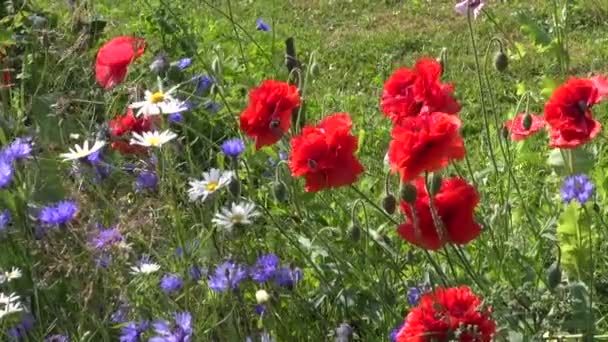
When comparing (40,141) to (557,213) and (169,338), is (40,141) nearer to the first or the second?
(169,338)

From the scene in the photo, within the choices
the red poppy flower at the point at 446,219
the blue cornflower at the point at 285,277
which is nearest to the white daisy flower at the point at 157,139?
the blue cornflower at the point at 285,277

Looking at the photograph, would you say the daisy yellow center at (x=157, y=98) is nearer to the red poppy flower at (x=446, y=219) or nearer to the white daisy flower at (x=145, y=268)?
the white daisy flower at (x=145, y=268)

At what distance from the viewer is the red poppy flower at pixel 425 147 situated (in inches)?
56.6

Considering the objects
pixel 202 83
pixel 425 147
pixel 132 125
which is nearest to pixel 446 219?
pixel 425 147

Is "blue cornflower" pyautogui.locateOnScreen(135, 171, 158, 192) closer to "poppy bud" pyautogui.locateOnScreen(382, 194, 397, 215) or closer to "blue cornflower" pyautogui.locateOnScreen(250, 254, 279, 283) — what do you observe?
"blue cornflower" pyautogui.locateOnScreen(250, 254, 279, 283)

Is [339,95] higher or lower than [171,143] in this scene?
lower

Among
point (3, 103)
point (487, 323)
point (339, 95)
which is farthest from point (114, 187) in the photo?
point (339, 95)

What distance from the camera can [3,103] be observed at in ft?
9.80

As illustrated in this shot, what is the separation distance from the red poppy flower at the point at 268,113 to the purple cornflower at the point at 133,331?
37 centimetres

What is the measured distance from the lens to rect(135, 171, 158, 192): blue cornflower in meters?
2.18

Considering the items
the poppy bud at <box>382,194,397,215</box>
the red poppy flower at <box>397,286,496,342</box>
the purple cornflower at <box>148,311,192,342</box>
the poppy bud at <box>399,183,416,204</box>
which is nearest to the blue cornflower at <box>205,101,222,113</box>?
the purple cornflower at <box>148,311,192,342</box>

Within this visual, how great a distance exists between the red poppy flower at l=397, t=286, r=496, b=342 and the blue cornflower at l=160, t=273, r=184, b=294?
552 millimetres

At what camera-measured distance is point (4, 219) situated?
79.2 inches

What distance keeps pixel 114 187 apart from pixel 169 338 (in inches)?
33.7
